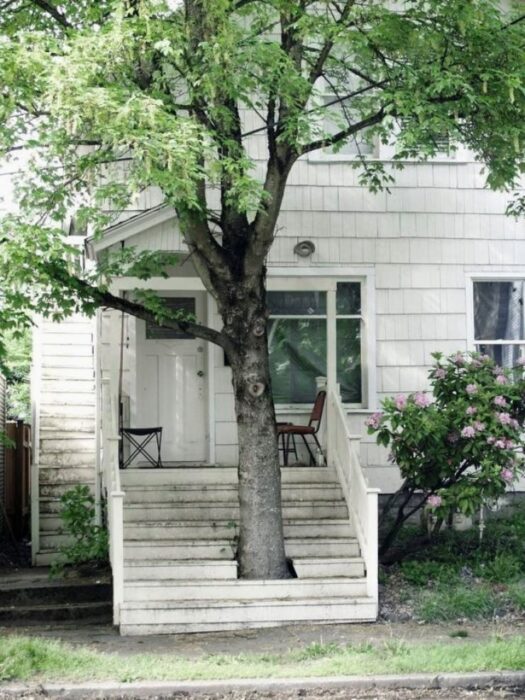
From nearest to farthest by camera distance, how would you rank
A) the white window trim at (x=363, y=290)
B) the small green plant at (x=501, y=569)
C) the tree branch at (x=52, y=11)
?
the tree branch at (x=52, y=11), the small green plant at (x=501, y=569), the white window trim at (x=363, y=290)

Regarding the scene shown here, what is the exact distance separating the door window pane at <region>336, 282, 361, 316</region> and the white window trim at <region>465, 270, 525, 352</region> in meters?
1.50

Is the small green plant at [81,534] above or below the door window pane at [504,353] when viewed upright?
below

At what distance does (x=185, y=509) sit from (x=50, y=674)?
166 inches

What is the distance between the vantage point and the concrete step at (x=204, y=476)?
42.0ft

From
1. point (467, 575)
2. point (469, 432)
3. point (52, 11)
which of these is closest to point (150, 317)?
point (52, 11)

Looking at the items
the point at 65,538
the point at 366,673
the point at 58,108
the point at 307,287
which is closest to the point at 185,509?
the point at 65,538

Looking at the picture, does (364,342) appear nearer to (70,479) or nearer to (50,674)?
(70,479)

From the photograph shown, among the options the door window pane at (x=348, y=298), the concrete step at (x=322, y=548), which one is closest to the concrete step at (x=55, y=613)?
the concrete step at (x=322, y=548)

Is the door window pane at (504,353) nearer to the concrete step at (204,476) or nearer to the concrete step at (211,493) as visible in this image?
the concrete step at (204,476)

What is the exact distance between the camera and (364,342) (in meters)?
14.5

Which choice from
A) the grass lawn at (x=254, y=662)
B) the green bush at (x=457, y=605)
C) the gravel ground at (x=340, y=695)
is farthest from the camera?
the green bush at (x=457, y=605)

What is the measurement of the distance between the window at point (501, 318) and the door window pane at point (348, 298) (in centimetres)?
164

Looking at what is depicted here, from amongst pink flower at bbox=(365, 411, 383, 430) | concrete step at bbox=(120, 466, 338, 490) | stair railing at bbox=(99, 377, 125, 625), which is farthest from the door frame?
pink flower at bbox=(365, 411, 383, 430)

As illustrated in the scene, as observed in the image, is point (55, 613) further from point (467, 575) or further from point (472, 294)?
point (472, 294)
